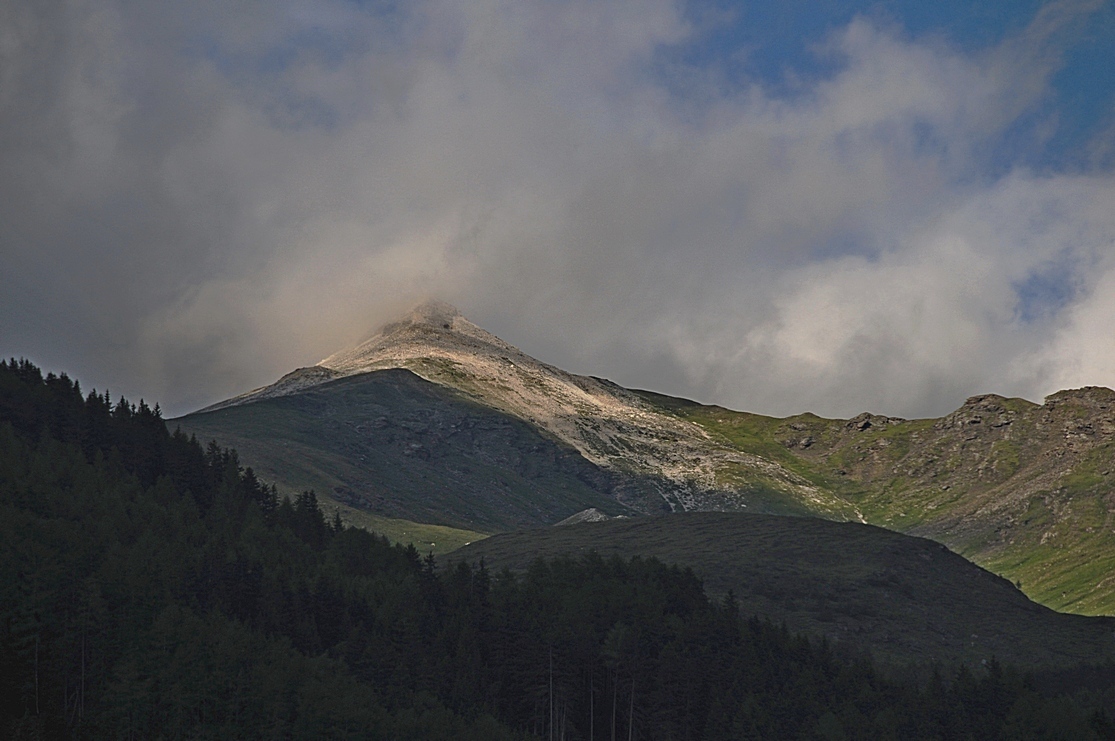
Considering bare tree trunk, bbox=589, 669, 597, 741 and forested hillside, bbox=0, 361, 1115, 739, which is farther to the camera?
bare tree trunk, bbox=589, 669, 597, 741

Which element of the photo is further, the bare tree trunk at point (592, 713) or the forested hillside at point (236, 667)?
the bare tree trunk at point (592, 713)

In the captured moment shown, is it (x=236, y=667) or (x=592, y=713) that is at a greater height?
(x=236, y=667)

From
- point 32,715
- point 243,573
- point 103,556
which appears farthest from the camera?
point 243,573

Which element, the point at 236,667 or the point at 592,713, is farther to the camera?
the point at 592,713

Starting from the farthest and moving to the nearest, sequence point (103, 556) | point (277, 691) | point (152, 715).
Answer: point (103, 556) → point (277, 691) → point (152, 715)

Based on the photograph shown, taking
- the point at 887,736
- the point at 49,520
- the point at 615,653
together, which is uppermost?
the point at 49,520

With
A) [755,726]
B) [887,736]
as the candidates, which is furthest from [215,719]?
[887,736]

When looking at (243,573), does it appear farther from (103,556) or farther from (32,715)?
(32,715)

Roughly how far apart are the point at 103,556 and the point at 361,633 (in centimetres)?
4559

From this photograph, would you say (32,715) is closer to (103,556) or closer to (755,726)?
(103,556)

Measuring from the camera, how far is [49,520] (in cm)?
17925

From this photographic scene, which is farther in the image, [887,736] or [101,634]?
[887,736]

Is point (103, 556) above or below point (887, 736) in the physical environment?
above

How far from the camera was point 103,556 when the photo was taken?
Answer: 169 m
